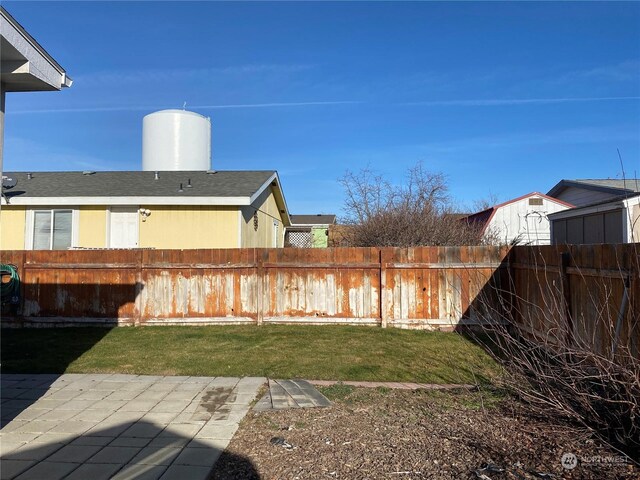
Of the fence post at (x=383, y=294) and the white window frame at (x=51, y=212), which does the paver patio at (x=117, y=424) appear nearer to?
the fence post at (x=383, y=294)

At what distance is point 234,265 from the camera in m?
10.1

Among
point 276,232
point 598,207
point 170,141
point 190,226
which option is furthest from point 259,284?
point 170,141

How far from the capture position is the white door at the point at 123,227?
501 inches

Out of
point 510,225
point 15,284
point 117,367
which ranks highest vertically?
point 510,225

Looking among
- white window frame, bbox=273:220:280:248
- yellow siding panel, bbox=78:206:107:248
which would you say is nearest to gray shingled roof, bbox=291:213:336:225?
white window frame, bbox=273:220:280:248

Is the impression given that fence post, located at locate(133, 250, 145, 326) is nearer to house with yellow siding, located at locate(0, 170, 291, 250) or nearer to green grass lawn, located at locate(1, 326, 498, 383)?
green grass lawn, located at locate(1, 326, 498, 383)

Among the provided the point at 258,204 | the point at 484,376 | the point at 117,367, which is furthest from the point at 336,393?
the point at 258,204

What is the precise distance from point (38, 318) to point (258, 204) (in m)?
7.24

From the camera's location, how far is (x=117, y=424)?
4375 mm

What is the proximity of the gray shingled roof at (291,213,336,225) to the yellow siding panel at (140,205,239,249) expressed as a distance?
1501cm

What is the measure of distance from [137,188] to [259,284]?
5.54 m

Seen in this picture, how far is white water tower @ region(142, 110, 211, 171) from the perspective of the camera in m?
18.3

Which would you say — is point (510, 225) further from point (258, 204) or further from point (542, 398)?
point (542, 398)

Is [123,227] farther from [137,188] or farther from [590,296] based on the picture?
[590,296]
